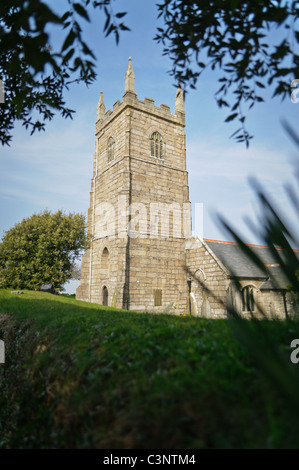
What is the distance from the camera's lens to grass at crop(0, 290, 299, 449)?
1652 mm

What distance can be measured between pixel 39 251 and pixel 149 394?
1794cm

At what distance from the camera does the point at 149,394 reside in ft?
7.00

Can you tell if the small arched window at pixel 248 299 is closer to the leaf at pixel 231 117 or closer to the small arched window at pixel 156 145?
the leaf at pixel 231 117

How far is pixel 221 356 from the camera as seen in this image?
2.35 meters

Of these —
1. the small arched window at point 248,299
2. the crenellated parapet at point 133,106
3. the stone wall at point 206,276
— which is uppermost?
the crenellated parapet at point 133,106

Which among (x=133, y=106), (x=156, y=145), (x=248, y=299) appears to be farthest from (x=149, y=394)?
(x=156, y=145)

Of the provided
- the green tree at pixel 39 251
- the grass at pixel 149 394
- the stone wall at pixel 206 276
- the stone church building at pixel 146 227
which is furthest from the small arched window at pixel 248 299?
the green tree at pixel 39 251

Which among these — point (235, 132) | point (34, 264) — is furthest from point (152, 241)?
point (235, 132)

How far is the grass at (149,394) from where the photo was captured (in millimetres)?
1652

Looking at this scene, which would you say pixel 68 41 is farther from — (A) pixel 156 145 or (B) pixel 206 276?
(A) pixel 156 145

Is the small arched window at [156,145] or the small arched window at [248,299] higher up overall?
the small arched window at [156,145]

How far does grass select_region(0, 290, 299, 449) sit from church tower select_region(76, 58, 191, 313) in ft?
44.6
